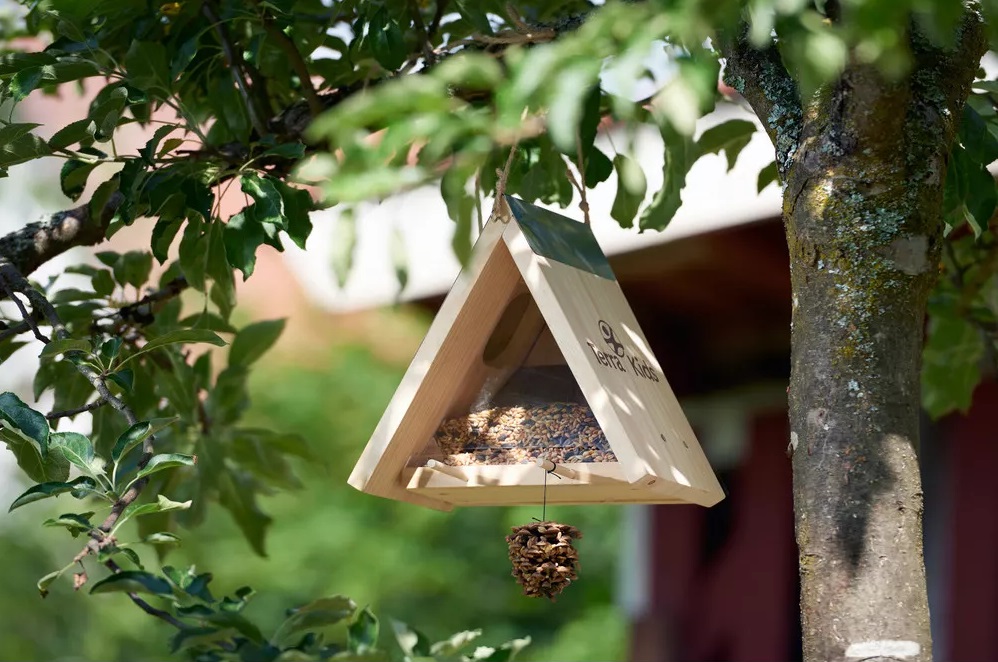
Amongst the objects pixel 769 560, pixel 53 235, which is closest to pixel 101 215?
pixel 53 235

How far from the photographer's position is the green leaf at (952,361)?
2264mm

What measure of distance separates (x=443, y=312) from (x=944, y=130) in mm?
609

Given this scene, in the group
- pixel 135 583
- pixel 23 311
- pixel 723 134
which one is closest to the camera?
pixel 135 583

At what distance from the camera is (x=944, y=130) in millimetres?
1267

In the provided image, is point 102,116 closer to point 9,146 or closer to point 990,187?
point 9,146

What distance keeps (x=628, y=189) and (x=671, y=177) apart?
0.07 metres

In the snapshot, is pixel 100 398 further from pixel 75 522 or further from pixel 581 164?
pixel 581 164

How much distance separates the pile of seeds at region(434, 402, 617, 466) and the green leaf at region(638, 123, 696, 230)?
0.45m

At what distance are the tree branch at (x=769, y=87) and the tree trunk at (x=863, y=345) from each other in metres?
0.04

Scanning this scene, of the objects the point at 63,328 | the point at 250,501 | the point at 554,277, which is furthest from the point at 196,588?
the point at 250,501

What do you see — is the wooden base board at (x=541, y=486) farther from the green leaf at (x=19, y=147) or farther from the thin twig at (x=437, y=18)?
the thin twig at (x=437, y=18)

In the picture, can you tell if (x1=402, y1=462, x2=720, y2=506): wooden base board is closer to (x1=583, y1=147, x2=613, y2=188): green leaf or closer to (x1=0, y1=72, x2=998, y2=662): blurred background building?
(x1=0, y1=72, x2=998, y2=662): blurred background building

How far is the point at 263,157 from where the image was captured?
1668mm

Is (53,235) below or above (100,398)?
above
